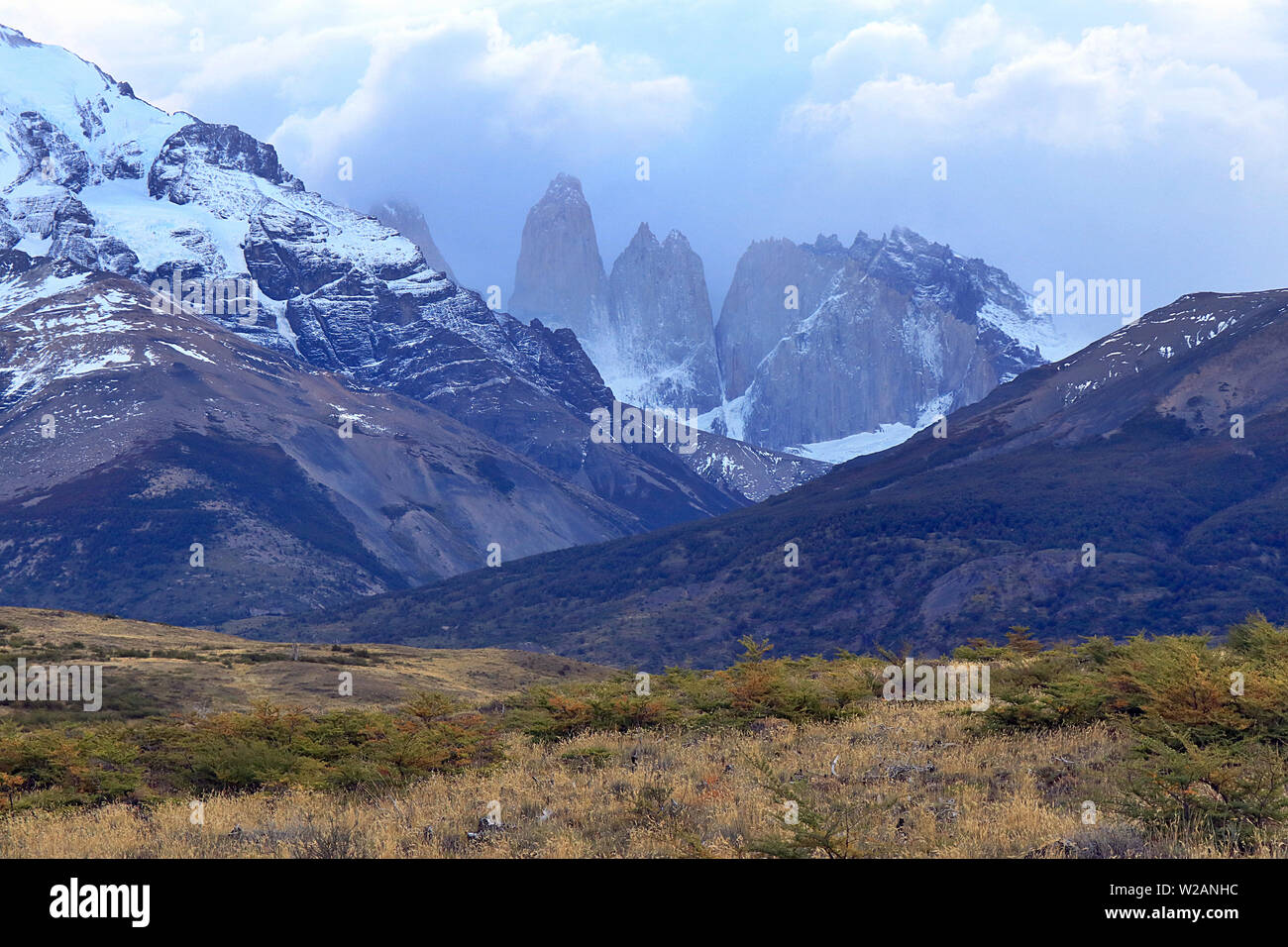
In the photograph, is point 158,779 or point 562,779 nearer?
point 562,779

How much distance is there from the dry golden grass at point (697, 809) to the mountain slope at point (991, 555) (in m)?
107

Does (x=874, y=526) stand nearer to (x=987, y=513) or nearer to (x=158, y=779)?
(x=987, y=513)

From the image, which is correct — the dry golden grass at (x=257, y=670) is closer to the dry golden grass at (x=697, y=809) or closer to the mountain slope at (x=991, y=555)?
the dry golden grass at (x=697, y=809)

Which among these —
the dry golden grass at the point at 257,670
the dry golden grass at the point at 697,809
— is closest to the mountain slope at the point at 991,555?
the dry golden grass at the point at 257,670

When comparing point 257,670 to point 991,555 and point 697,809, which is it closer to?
point 697,809

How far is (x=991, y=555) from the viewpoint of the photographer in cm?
14362

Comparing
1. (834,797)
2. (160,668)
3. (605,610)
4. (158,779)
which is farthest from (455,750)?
(605,610)

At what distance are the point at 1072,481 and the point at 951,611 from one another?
121 ft

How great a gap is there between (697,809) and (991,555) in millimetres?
135924

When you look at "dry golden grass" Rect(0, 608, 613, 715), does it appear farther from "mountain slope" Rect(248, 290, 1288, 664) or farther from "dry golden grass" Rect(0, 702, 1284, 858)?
"mountain slope" Rect(248, 290, 1288, 664)

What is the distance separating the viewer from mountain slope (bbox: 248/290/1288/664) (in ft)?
429

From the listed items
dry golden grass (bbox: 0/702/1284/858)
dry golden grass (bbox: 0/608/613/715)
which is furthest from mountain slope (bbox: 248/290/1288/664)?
dry golden grass (bbox: 0/702/1284/858)

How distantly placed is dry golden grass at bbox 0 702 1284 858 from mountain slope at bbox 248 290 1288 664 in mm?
107380
